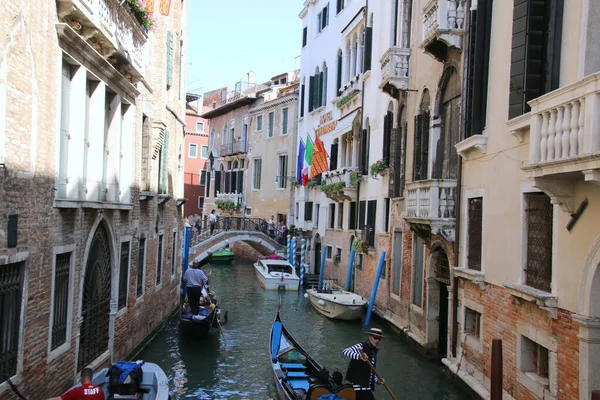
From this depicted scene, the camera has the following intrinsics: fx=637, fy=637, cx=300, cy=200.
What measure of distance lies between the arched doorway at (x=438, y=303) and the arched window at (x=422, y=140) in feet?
5.66

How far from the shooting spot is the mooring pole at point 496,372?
730cm

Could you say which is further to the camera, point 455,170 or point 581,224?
point 455,170

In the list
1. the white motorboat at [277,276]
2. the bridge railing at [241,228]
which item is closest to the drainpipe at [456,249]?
the white motorboat at [277,276]

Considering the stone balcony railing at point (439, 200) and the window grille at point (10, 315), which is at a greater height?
the stone balcony railing at point (439, 200)

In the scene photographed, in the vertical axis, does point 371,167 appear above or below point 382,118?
below

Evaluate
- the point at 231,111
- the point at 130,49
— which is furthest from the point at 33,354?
the point at 231,111

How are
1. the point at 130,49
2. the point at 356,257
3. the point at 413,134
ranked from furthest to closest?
the point at 356,257 → the point at 413,134 → the point at 130,49

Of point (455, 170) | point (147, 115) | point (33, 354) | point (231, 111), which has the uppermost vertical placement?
point (231, 111)

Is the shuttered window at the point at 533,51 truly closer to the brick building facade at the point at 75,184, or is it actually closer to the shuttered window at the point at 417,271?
the brick building facade at the point at 75,184

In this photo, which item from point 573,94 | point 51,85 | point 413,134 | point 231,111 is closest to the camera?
point 573,94

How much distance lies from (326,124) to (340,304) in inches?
374

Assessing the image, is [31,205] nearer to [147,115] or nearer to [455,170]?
[147,115]

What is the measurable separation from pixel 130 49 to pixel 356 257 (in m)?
11.1

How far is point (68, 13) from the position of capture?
668 cm
